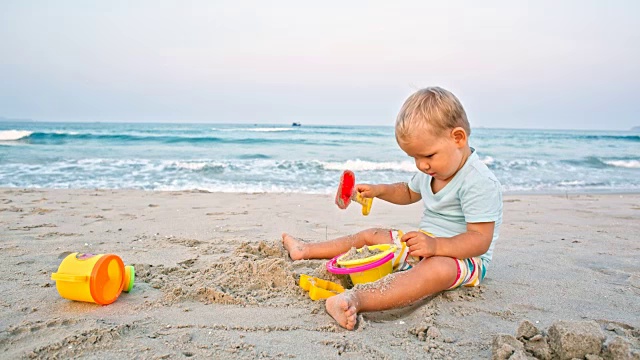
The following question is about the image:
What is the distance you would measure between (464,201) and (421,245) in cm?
36

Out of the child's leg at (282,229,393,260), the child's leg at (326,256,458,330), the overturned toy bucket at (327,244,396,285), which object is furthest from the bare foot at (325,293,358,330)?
the child's leg at (282,229,393,260)

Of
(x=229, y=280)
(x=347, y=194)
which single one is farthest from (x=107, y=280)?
(x=347, y=194)

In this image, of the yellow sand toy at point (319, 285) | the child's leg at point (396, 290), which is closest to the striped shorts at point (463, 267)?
the child's leg at point (396, 290)

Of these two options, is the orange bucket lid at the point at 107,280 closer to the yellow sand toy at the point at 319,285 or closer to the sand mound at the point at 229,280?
the sand mound at the point at 229,280

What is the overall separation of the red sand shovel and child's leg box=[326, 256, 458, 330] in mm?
658

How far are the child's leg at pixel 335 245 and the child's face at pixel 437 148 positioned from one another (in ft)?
1.80

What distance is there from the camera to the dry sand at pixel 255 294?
1.73m

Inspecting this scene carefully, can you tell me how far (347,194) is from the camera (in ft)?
9.18

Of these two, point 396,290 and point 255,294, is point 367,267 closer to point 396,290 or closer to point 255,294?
point 396,290

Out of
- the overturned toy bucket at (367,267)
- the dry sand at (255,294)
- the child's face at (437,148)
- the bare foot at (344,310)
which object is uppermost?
the child's face at (437,148)

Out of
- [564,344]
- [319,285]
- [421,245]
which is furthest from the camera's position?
[319,285]

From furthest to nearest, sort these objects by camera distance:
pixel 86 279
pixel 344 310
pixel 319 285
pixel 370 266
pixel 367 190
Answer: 1. pixel 367 190
2. pixel 319 285
3. pixel 370 266
4. pixel 86 279
5. pixel 344 310

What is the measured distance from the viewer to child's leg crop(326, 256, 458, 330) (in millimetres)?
1932

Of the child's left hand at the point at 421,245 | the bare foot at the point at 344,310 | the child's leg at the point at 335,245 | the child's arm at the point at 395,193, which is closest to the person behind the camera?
the bare foot at the point at 344,310
